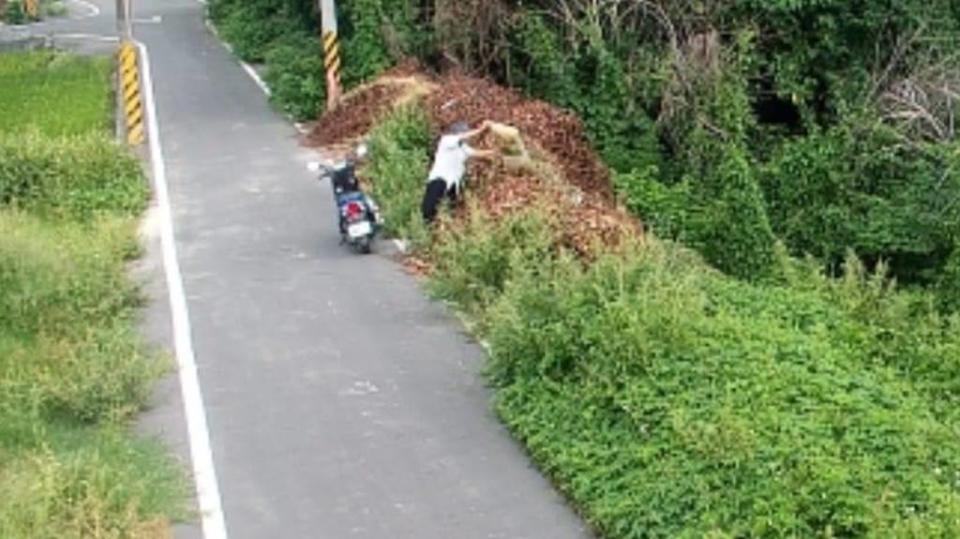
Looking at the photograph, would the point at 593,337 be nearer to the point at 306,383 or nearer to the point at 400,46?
the point at 306,383

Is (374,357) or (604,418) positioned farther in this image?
(374,357)

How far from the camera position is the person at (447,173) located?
53.5ft

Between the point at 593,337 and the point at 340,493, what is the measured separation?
216 cm

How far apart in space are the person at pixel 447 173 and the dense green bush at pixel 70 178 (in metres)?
4.39

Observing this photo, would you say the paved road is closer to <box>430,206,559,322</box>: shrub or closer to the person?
<box>430,206,559,322</box>: shrub

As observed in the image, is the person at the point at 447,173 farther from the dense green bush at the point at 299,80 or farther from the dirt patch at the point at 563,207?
the dense green bush at the point at 299,80

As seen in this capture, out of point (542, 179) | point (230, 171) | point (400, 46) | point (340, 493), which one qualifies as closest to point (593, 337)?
point (340, 493)

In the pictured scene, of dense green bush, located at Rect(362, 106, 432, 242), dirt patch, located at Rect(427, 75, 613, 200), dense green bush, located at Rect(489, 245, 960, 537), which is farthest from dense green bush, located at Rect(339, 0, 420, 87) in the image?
dense green bush, located at Rect(489, 245, 960, 537)

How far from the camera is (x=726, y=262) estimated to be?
53.7ft

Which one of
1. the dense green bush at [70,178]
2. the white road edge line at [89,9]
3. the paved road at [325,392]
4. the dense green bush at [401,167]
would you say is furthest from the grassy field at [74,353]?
the white road edge line at [89,9]

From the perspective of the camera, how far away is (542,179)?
16.4 meters

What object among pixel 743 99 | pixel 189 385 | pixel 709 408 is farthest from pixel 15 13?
pixel 709 408

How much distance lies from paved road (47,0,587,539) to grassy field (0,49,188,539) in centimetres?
36

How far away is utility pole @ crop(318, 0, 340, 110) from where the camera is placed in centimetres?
2473
